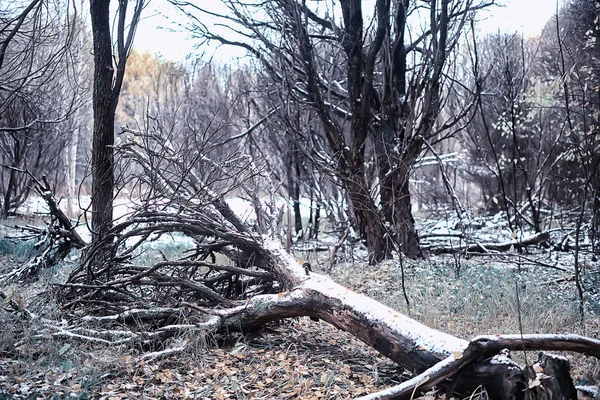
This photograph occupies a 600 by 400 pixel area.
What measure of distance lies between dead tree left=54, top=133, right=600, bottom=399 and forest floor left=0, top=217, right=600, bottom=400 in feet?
0.64

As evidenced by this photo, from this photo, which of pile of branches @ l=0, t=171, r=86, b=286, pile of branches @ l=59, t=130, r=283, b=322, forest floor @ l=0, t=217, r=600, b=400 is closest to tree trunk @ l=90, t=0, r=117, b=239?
pile of branches @ l=0, t=171, r=86, b=286

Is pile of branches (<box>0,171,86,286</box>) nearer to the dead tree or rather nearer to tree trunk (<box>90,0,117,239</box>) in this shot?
tree trunk (<box>90,0,117,239</box>)

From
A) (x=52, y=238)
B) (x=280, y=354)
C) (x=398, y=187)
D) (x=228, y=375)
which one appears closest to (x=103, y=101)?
(x=52, y=238)

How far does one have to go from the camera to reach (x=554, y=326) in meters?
4.37

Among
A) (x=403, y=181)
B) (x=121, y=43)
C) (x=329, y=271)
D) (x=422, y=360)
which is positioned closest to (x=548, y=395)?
(x=422, y=360)

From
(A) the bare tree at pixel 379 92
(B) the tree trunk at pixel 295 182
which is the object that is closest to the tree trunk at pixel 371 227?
(A) the bare tree at pixel 379 92

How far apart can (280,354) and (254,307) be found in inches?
17.3

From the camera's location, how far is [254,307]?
13.6 ft

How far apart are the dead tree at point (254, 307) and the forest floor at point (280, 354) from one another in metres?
0.19

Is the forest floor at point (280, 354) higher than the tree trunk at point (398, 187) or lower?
lower

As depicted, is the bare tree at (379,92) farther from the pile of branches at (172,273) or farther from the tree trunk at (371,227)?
the pile of branches at (172,273)

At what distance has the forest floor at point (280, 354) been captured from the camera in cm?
323

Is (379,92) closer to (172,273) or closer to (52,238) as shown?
(172,273)

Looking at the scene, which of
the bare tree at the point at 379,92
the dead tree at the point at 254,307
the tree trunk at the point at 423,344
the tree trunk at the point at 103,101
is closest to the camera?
the tree trunk at the point at 423,344
